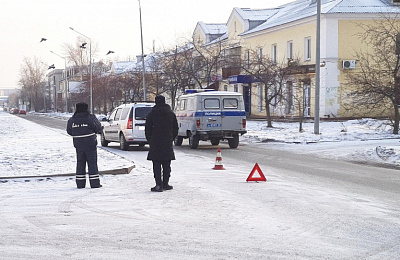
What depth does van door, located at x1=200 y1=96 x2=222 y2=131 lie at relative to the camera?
23.0 meters

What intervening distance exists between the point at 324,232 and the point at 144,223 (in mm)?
2474

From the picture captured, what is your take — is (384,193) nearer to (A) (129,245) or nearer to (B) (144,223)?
(B) (144,223)

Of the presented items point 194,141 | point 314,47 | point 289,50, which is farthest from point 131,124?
point 289,50

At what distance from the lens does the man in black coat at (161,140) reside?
37.8ft

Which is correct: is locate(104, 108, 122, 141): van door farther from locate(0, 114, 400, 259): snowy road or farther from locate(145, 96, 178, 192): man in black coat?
locate(145, 96, 178, 192): man in black coat

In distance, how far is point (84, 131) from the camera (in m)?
12.0

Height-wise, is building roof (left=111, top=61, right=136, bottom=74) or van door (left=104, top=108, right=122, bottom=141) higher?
building roof (left=111, top=61, right=136, bottom=74)

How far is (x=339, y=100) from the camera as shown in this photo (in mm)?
41844

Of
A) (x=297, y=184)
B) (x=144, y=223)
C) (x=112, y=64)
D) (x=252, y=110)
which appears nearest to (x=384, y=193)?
(x=297, y=184)

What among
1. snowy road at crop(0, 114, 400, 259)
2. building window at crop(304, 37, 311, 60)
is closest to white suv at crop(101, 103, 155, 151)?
snowy road at crop(0, 114, 400, 259)

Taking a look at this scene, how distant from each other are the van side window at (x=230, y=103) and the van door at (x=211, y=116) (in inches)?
9.7

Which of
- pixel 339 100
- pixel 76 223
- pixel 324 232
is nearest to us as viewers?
pixel 324 232

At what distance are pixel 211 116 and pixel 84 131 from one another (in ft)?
37.3

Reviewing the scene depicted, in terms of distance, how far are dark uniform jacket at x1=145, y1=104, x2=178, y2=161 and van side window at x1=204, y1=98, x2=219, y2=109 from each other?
11426 mm
